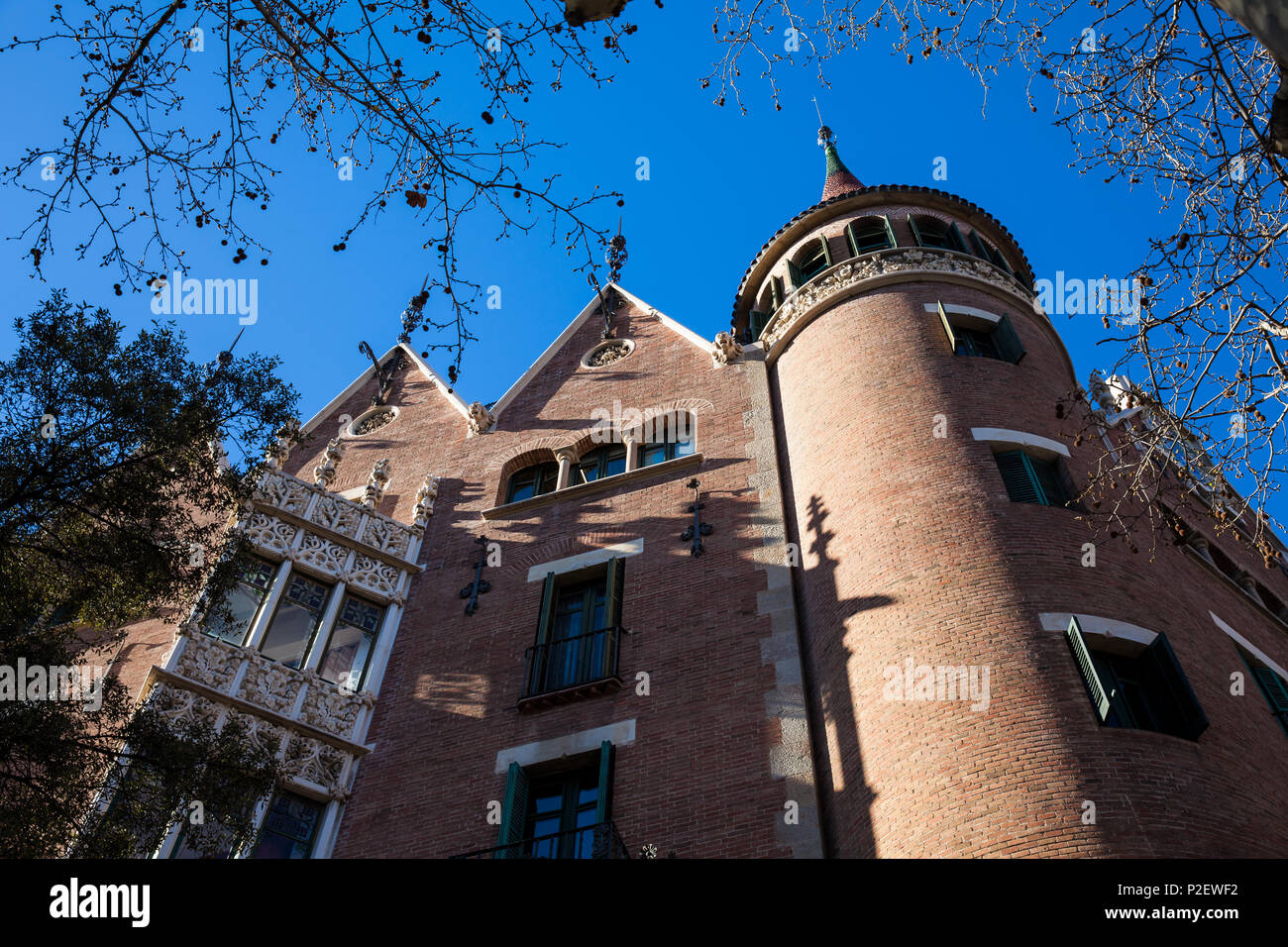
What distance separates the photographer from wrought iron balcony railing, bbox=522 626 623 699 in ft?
51.5

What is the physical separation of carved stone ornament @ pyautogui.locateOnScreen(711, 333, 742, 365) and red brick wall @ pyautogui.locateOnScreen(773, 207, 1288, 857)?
2.50 meters

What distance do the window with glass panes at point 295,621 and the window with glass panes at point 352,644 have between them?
363 mm

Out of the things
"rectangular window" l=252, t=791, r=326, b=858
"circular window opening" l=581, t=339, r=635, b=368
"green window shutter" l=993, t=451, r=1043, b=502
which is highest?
"circular window opening" l=581, t=339, r=635, b=368

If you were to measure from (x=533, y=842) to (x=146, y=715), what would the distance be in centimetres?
504

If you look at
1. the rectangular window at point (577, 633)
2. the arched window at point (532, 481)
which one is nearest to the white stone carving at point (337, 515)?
the arched window at point (532, 481)

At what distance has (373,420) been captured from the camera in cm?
2572

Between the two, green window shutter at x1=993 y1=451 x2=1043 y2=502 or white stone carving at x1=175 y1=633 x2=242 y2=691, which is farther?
green window shutter at x1=993 y1=451 x2=1043 y2=502

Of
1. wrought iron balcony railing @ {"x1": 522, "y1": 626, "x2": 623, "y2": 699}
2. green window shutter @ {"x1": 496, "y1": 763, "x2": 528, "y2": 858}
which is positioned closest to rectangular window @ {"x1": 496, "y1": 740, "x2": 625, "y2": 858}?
green window shutter @ {"x1": 496, "y1": 763, "x2": 528, "y2": 858}

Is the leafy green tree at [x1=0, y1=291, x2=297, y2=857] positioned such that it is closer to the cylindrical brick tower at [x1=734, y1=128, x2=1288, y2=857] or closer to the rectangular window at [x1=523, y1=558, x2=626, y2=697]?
the rectangular window at [x1=523, y1=558, x2=626, y2=697]

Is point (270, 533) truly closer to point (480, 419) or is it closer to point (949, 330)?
point (480, 419)

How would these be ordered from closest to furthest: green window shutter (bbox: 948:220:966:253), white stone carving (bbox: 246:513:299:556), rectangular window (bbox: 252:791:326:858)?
rectangular window (bbox: 252:791:326:858)
white stone carving (bbox: 246:513:299:556)
green window shutter (bbox: 948:220:966:253)

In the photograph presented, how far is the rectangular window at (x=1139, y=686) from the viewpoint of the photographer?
12.1 m
